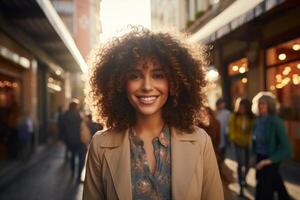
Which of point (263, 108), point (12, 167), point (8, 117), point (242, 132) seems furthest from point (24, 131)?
point (263, 108)

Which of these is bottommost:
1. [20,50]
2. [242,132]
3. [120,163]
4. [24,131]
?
[24,131]

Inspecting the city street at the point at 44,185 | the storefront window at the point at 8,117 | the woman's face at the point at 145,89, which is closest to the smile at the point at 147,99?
the woman's face at the point at 145,89

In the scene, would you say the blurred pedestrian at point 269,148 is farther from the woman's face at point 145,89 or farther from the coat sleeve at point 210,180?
the woman's face at point 145,89

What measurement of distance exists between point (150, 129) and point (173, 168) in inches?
10.2

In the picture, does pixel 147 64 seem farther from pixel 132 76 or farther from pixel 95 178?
pixel 95 178

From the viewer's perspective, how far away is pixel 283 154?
5059 millimetres

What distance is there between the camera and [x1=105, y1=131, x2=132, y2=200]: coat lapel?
6.84 ft

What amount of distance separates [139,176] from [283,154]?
3332 mm

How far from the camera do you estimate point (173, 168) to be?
214 cm

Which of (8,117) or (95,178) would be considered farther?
(8,117)

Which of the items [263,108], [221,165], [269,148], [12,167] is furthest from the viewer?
[12,167]

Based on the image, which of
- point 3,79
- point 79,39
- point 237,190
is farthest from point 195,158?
point 79,39

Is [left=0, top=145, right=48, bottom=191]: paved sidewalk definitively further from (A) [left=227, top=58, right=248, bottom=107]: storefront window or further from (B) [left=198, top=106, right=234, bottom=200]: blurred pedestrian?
(A) [left=227, top=58, right=248, bottom=107]: storefront window

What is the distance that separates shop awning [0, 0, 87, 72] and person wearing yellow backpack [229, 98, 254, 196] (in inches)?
107
